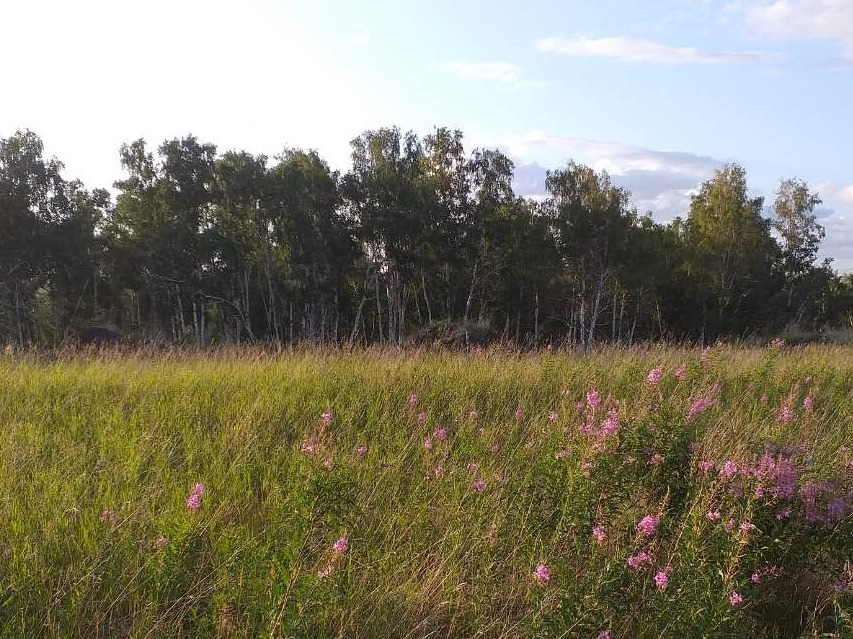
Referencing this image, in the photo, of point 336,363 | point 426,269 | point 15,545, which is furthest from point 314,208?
point 15,545

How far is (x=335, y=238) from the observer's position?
29.5 metres

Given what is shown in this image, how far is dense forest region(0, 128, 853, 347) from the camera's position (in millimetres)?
26984

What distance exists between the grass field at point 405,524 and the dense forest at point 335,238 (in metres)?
22.5

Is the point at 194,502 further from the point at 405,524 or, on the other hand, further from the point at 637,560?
the point at 637,560

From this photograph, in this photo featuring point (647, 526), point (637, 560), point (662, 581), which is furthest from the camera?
point (647, 526)

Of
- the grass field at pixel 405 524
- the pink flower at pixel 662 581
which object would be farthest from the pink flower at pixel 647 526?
the pink flower at pixel 662 581

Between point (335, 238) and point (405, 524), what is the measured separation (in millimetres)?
27301

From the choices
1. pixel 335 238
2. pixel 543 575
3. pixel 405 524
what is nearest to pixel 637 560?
pixel 543 575

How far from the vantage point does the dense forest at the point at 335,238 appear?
27.0 metres

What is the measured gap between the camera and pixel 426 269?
99.3 ft

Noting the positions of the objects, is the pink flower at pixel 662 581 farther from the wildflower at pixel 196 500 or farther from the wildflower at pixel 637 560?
the wildflower at pixel 196 500

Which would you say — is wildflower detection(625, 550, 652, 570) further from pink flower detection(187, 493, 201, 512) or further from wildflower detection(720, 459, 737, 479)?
pink flower detection(187, 493, 201, 512)

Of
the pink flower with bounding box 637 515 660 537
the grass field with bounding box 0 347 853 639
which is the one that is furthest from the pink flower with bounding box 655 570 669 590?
the pink flower with bounding box 637 515 660 537

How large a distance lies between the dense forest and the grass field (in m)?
22.5
